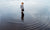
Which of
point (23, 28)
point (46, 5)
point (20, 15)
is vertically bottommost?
point (23, 28)

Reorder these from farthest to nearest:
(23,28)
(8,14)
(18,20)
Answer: (8,14) → (18,20) → (23,28)

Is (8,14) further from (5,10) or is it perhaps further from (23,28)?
(23,28)

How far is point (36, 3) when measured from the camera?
528cm

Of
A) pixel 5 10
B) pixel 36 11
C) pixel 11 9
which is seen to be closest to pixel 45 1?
pixel 36 11

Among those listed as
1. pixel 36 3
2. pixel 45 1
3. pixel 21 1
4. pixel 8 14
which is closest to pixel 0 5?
pixel 8 14

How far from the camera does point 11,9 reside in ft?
17.4

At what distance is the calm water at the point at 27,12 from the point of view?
4.62m

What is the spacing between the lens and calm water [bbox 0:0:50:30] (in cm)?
462

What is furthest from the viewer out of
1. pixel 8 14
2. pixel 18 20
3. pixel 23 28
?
pixel 8 14

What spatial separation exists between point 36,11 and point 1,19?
Result: 6.76ft

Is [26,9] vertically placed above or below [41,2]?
below

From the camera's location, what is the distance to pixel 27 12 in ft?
17.1

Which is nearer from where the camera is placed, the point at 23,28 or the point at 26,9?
the point at 23,28

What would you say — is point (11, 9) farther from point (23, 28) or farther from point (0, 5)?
point (23, 28)
